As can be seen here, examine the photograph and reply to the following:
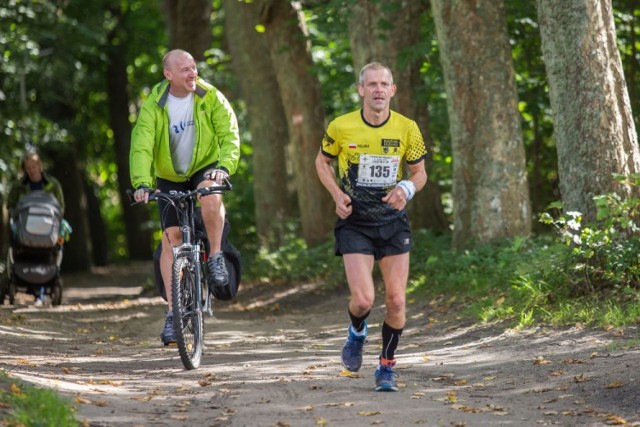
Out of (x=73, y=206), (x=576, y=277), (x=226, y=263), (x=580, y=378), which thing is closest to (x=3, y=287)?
(x=226, y=263)

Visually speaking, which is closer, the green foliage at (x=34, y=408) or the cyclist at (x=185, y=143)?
the green foliage at (x=34, y=408)

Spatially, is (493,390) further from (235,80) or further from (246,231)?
(235,80)

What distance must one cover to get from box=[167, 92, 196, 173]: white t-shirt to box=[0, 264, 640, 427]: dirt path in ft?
5.39

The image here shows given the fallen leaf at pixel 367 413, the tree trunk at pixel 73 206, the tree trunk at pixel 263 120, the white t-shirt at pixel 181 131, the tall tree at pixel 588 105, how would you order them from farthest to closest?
the tree trunk at pixel 73 206 < the tree trunk at pixel 263 120 < the tall tree at pixel 588 105 < the white t-shirt at pixel 181 131 < the fallen leaf at pixel 367 413

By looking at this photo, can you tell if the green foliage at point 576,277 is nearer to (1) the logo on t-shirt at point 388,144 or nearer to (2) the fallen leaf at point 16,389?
(1) the logo on t-shirt at point 388,144

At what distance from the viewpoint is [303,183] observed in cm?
2133

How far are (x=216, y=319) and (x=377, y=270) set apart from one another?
10.4ft

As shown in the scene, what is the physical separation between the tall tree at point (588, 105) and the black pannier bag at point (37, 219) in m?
6.89

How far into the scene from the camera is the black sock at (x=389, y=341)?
27.4 feet

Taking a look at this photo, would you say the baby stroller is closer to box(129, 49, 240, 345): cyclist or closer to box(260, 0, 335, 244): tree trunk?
box(260, 0, 335, 244): tree trunk

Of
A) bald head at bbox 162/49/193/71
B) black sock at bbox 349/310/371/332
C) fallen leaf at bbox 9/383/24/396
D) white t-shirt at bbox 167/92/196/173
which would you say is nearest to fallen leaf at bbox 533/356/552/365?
black sock at bbox 349/310/371/332

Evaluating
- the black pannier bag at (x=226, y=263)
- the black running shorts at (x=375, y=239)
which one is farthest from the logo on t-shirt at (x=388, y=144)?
the black pannier bag at (x=226, y=263)

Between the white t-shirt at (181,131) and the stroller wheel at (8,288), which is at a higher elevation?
the white t-shirt at (181,131)

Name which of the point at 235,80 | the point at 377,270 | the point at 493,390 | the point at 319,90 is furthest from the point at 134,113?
the point at 493,390
